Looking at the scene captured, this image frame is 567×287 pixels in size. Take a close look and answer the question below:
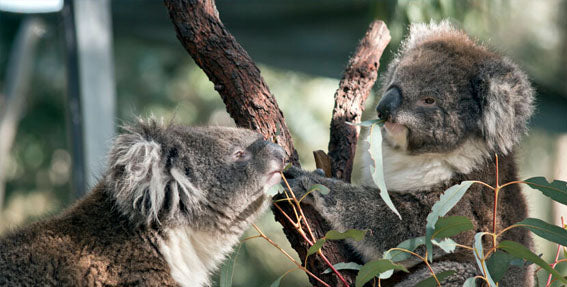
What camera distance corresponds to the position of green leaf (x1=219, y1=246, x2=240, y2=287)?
9.53 ft

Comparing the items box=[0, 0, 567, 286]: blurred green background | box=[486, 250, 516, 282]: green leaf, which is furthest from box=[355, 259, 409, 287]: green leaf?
box=[0, 0, 567, 286]: blurred green background

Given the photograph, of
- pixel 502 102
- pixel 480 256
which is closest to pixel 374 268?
pixel 480 256

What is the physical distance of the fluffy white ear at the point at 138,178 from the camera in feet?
8.37

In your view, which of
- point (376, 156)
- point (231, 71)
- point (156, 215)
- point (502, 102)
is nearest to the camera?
point (156, 215)

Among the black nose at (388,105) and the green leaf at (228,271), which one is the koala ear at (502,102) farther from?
the green leaf at (228,271)

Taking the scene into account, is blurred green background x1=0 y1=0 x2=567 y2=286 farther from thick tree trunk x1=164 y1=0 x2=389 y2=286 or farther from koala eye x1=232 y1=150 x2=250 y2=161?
koala eye x1=232 y1=150 x2=250 y2=161

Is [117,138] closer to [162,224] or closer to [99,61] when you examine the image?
[162,224]

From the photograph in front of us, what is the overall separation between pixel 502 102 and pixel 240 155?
4.45 ft

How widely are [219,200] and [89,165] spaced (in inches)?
105

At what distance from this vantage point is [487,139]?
321cm

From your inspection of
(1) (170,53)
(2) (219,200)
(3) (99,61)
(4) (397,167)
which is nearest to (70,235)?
(2) (219,200)

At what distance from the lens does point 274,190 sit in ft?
8.78

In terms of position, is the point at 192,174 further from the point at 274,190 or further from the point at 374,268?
the point at 374,268

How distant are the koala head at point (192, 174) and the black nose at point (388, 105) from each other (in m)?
0.67
